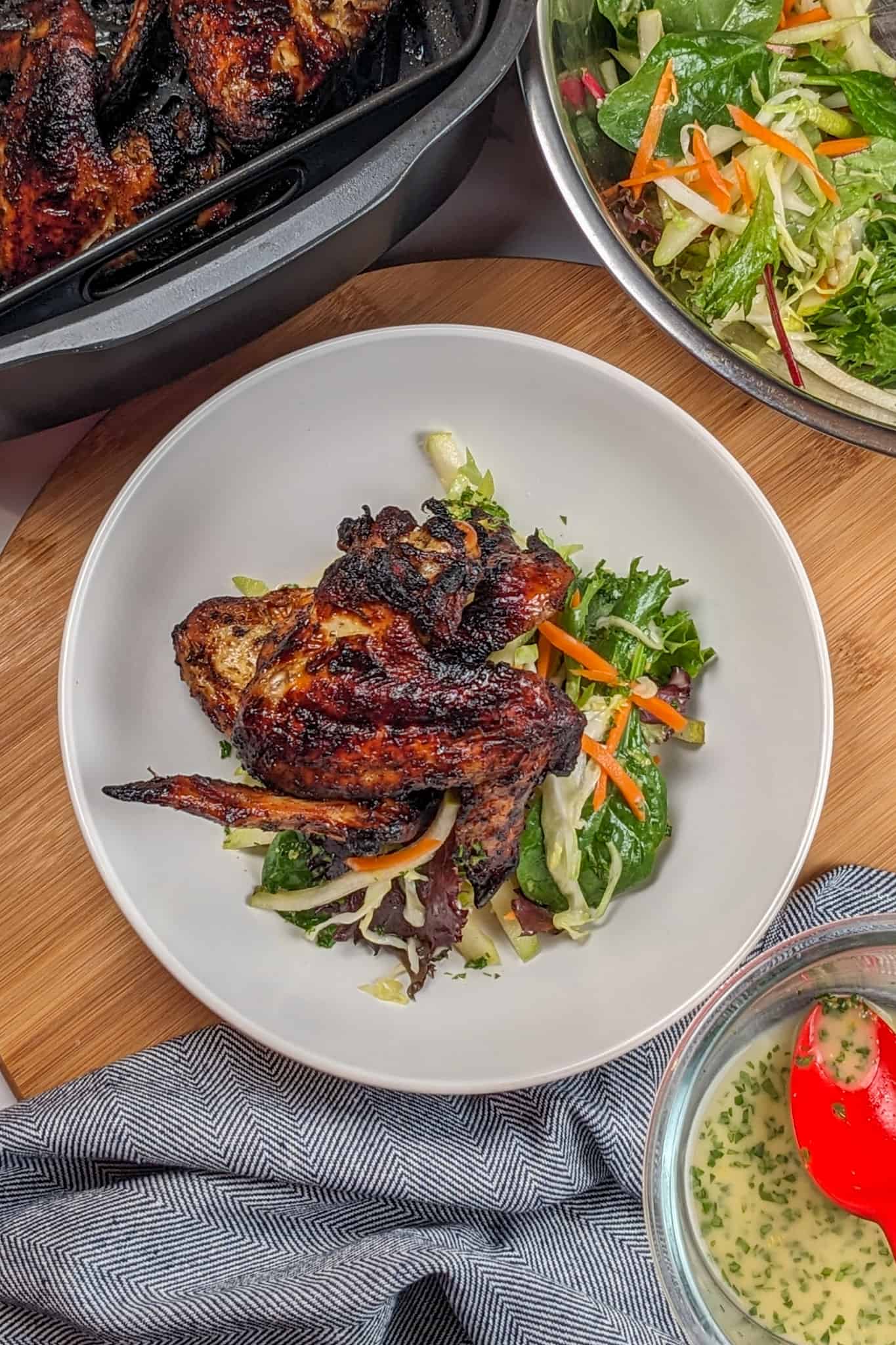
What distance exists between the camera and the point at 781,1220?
2.10 m

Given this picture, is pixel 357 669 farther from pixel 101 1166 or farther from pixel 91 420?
pixel 101 1166

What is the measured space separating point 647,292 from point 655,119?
315 mm

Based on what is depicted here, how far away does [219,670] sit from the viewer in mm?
2043

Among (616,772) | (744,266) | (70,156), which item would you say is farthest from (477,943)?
(70,156)

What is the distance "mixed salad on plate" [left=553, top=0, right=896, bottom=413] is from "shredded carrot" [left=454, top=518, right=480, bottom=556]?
587 mm

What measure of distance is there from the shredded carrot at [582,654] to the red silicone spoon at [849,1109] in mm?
726

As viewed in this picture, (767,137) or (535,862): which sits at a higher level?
(767,137)

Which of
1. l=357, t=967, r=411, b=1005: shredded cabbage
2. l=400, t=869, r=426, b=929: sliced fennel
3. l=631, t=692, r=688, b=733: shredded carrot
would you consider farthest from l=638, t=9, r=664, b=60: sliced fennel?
l=357, t=967, r=411, b=1005: shredded cabbage

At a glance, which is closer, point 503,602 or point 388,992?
point 503,602

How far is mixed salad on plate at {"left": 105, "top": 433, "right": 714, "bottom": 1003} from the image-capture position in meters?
1.85

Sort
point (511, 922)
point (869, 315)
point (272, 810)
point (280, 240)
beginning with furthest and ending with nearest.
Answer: point (511, 922)
point (869, 315)
point (272, 810)
point (280, 240)

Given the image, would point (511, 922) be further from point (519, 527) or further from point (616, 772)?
point (519, 527)

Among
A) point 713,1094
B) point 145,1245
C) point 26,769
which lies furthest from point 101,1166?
point 713,1094

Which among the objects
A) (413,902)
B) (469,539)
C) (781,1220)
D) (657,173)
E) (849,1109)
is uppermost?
(657,173)
